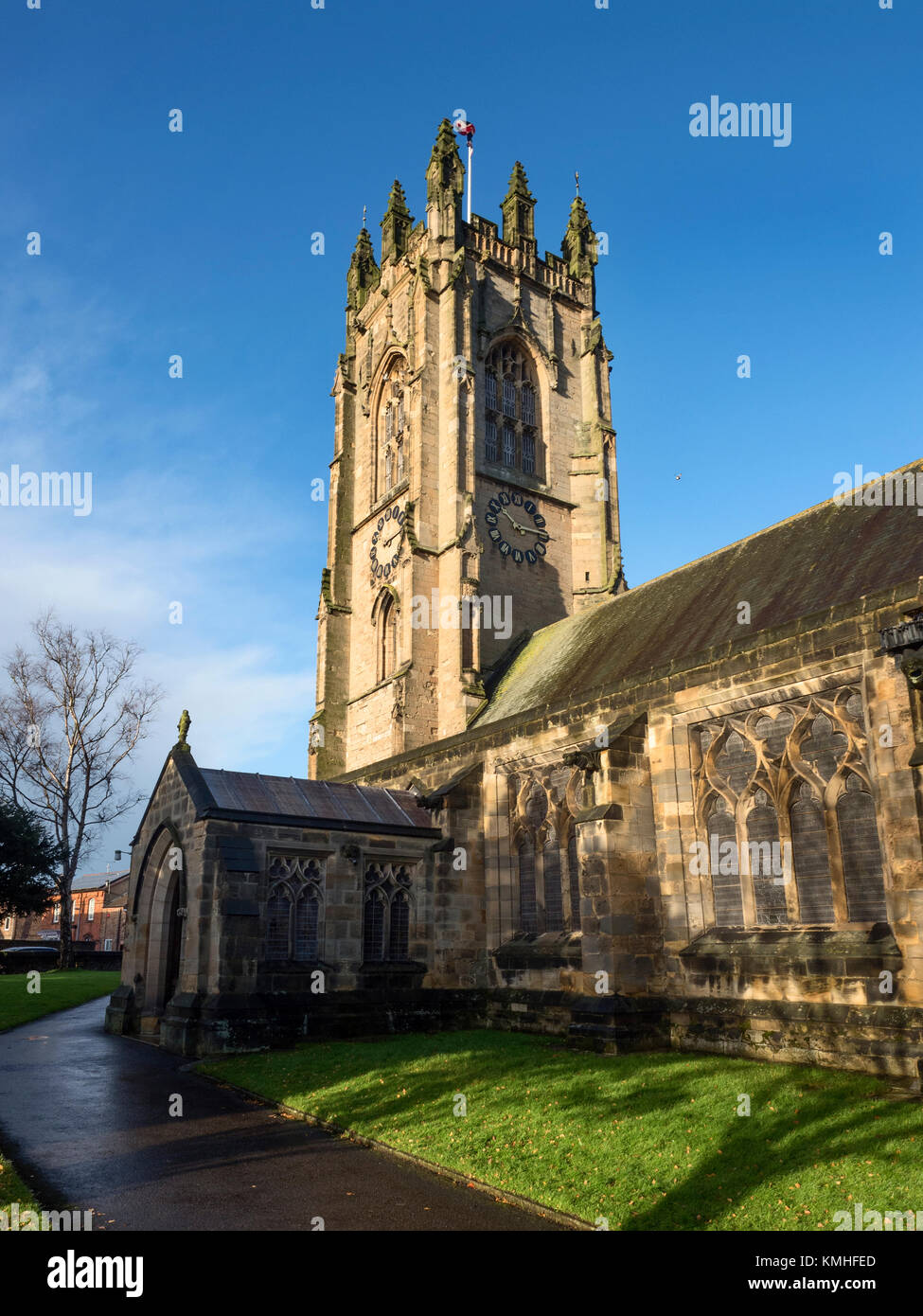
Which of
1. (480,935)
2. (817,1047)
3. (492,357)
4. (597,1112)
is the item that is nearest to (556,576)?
(492,357)

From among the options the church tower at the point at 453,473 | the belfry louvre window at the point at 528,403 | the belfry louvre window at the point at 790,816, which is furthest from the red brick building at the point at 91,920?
the belfry louvre window at the point at 790,816

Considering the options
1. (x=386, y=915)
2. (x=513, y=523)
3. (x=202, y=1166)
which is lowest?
(x=202, y=1166)

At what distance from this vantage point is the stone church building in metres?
13.0

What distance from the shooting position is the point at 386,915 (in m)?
19.6

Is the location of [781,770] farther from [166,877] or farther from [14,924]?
[14,924]

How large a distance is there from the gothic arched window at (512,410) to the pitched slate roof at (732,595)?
9.60 metres

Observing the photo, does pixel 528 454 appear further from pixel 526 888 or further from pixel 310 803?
pixel 526 888

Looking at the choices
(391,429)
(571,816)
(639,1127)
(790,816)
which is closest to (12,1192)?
(639,1127)

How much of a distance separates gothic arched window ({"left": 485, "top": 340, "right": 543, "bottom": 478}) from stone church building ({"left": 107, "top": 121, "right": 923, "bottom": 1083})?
A: 0.84 metres

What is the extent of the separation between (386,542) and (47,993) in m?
18.6
